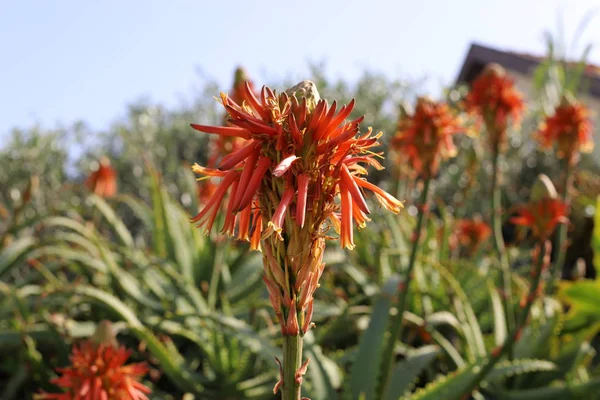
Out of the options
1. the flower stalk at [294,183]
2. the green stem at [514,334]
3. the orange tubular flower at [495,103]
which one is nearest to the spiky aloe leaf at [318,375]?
the green stem at [514,334]

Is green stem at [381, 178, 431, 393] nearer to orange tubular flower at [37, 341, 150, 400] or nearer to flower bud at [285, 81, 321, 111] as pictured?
orange tubular flower at [37, 341, 150, 400]

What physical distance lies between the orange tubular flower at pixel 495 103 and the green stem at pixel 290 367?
2.00 metres

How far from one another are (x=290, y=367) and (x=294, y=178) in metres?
0.26

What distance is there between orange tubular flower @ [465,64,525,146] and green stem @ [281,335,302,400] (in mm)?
2001

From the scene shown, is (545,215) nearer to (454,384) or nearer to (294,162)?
(454,384)

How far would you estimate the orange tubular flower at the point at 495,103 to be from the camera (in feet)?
8.34

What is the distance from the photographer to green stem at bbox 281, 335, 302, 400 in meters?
0.77

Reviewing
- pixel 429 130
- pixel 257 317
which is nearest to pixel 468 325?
pixel 257 317

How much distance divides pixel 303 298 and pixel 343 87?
782 centimetres

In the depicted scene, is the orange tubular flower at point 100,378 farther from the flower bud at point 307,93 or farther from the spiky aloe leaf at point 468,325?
the spiky aloe leaf at point 468,325

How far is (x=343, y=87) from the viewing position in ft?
27.4

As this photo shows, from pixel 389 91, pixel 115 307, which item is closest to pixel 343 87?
pixel 389 91

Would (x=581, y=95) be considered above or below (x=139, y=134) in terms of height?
above

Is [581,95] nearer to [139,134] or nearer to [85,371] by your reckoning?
[139,134]
